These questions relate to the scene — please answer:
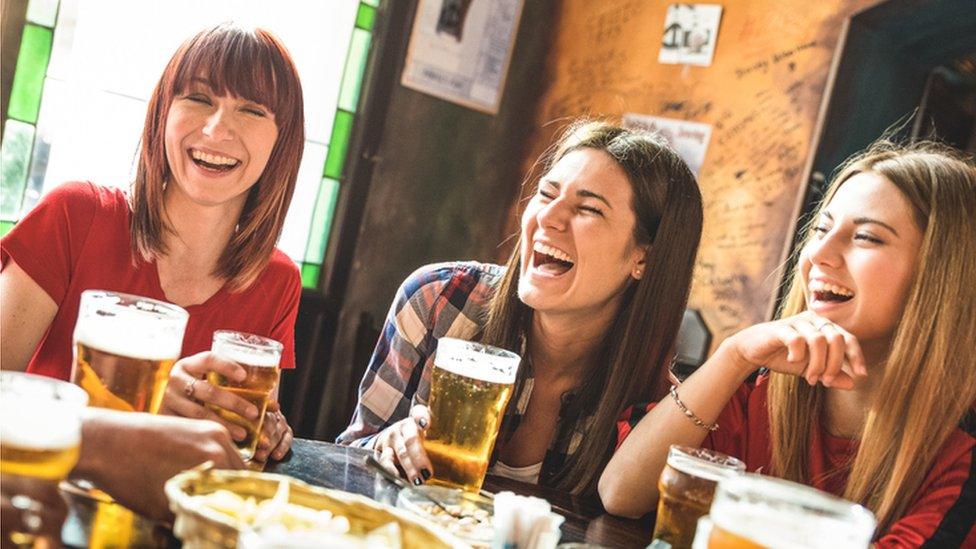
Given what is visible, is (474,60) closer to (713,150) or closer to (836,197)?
(713,150)

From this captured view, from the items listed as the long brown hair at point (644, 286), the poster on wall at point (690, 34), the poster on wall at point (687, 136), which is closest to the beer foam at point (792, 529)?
the long brown hair at point (644, 286)

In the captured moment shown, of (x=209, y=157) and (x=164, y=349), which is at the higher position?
(x=209, y=157)

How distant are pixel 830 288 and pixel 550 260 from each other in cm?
62

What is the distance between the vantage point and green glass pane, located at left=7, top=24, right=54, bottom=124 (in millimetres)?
3500

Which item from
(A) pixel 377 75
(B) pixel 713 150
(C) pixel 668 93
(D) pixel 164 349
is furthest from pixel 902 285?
(A) pixel 377 75

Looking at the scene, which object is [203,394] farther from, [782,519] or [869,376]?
[869,376]

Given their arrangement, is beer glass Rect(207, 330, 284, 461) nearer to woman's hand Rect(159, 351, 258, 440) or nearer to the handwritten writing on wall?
woman's hand Rect(159, 351, 258, 440)

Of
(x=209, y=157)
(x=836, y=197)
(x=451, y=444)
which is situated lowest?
(x=451, y=444)

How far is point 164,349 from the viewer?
1.23 meters

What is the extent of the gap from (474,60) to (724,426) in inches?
123

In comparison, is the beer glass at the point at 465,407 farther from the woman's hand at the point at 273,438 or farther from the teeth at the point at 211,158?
the teeth at the point at 211,158

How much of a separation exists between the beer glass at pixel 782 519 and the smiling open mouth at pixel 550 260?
1.23m

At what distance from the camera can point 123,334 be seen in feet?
3.92

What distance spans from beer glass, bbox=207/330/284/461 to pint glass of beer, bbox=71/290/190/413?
13cm
